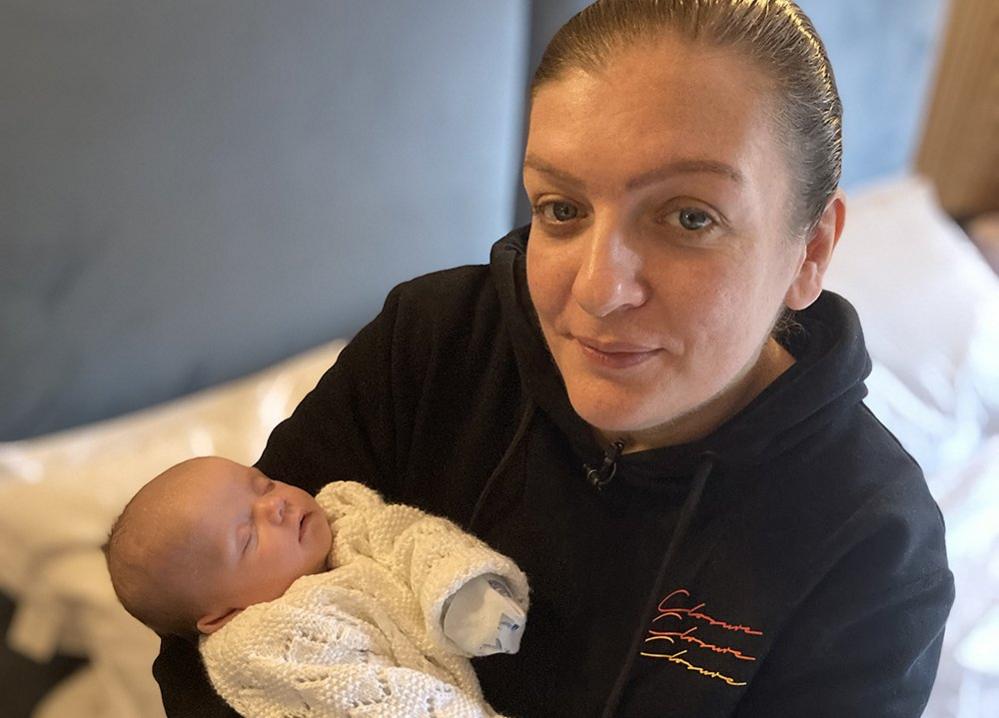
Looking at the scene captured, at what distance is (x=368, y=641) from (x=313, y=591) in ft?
0.22

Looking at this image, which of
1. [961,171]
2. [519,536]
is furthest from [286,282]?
[961,171]

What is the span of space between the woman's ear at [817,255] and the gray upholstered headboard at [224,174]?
2.24ft

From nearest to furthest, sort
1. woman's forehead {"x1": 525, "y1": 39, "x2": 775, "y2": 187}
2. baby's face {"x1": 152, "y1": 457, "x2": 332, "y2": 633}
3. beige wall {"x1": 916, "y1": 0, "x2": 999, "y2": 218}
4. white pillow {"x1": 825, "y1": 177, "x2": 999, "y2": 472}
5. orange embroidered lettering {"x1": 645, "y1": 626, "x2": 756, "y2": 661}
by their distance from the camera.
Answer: woman's forehead {"x1": 525, "y1": 39, "x2": 775, "y2": 187}, orange embroidered lettering {"x1": 645, "y1": 626, "x2": 756, "y2": 661}, baby's face {"x1": 152, "y1": 457, "x2": 332, "y2": 633}, white pillow {"x1": 825, "y1": 177, "x2": 999, "y2": 472}, beige wall {"x1": 916, "y1": 0, "x2": 999, "y2": 218}

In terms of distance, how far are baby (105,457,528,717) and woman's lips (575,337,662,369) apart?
21 centimetres

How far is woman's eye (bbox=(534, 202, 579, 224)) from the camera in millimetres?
771

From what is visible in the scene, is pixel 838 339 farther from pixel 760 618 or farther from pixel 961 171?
pixel 961 171

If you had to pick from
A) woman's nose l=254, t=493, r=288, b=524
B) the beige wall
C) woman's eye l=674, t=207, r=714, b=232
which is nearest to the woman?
woman's eye l=674, t=207, r=714, b=232

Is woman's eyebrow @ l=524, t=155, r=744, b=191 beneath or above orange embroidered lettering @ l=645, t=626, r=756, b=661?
above

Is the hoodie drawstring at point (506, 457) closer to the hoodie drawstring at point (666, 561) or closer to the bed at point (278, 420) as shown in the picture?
the hoodie drawstring at point (666, 561)

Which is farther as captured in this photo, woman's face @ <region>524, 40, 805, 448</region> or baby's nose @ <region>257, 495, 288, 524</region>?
baby's nose @ <region>257, 495, 288, 524</region>

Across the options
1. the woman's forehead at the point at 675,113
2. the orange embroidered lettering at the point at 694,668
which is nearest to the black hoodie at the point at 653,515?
the orange embroidered lettering at the point at 694,668

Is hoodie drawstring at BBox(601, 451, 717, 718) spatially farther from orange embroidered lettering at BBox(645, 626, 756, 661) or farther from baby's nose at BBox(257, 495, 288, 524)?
baby's nose at BBox(257, 495, 288, 524)

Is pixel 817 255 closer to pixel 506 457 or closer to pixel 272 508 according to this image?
pixel 506 457

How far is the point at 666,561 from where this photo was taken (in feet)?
2.73
